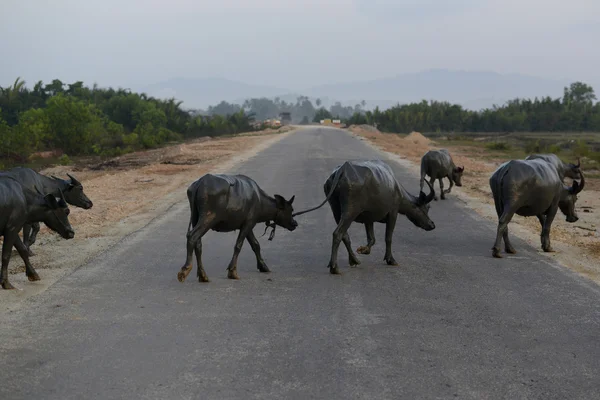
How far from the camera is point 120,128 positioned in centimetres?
4475

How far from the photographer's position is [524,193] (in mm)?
11406

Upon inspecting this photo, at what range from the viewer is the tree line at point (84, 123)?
112 feet

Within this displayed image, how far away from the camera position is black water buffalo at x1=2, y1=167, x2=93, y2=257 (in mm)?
10617

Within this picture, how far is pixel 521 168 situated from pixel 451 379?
6.36 metres

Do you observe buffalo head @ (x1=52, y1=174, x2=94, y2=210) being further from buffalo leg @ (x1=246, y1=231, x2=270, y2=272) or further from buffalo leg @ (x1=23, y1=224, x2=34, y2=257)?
buffalo leg @ (x1=246, y1=231, x2=270, y2=272)

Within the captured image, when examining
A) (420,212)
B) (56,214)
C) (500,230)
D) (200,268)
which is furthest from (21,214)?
(500,230)

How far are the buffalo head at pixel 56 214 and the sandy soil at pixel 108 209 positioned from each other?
0.56m

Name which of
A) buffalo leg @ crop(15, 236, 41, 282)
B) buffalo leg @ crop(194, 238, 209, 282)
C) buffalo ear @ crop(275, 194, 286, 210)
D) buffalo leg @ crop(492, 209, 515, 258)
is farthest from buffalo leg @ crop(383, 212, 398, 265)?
buffalo leg @ crop(15, 236, 41, 282)

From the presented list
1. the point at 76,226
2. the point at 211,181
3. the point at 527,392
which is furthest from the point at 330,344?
the point at 76,226

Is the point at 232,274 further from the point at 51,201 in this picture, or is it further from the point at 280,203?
the point at 51,201

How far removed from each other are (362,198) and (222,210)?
207 cm

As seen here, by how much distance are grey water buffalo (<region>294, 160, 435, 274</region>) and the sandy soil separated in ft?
12.1

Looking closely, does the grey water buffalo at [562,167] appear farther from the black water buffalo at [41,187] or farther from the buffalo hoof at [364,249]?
the black water buffalo at [41,187]

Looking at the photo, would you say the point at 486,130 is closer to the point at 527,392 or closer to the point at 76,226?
the point at 76,226
